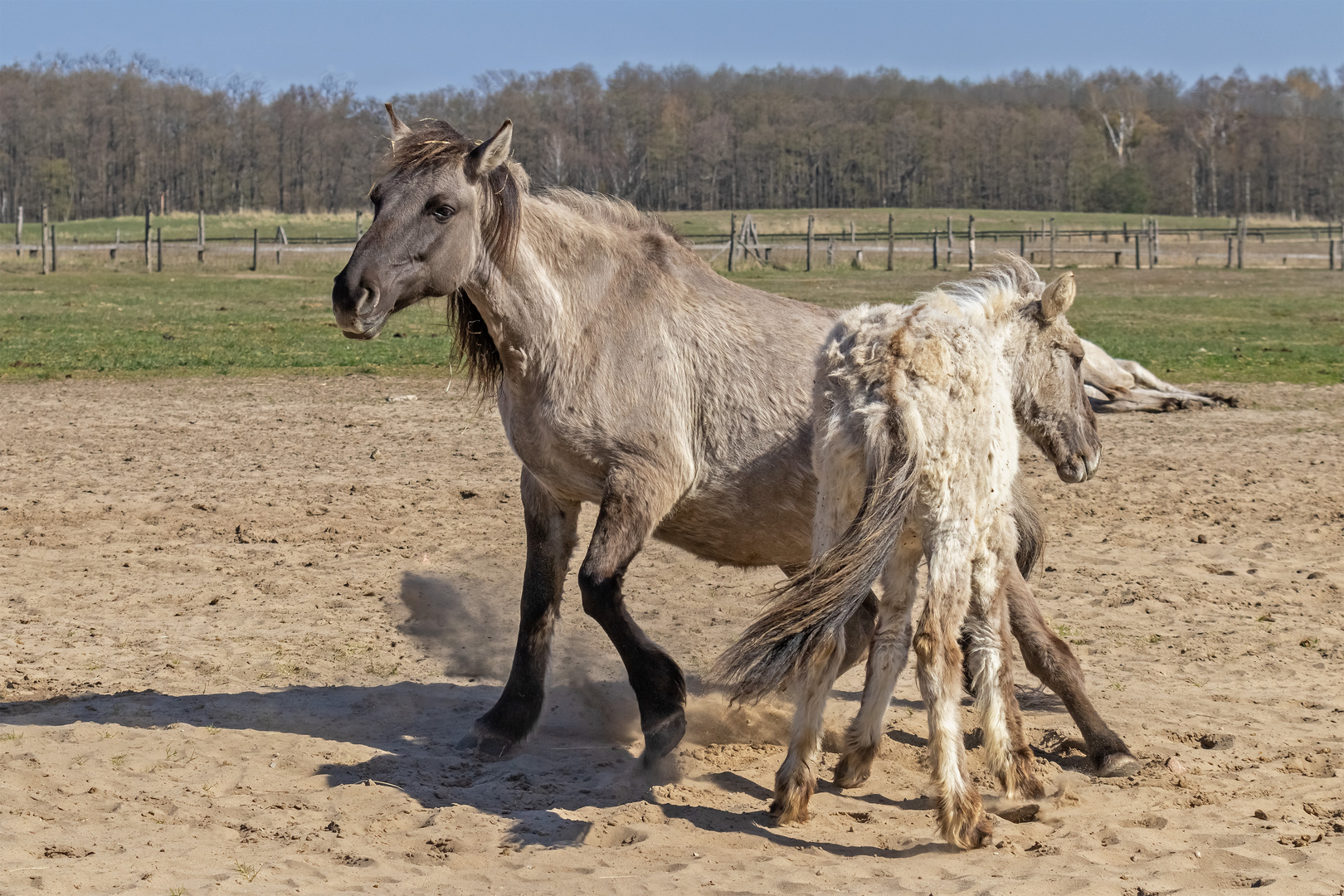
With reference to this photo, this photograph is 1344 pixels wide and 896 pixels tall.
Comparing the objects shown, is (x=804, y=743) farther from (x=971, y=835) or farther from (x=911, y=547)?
(x=911, y=547)

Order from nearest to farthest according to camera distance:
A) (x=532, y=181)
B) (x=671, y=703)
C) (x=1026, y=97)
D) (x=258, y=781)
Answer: (x=258, y=781) < (x=671, y=703) < (x=532, y=181) < (x=1026, y=97)

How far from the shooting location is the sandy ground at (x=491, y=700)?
3.82m

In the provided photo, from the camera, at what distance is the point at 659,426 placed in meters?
4.77

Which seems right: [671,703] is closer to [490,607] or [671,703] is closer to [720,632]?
[720,632]

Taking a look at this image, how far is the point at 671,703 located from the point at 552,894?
1.35 metres

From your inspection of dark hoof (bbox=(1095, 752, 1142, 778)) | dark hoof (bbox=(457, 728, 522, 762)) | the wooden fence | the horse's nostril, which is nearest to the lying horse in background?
dark hoof (bbox=(1095, 752, 1142, 778))

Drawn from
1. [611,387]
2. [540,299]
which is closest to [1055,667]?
[611,387]

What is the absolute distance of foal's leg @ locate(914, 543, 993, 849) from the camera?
3811mm

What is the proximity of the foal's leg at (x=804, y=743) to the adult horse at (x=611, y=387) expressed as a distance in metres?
0.73

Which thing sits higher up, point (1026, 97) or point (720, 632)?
point (1026, 97)

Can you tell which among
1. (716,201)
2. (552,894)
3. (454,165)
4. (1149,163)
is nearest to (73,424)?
(454,165)

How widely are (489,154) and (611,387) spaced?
1044mm

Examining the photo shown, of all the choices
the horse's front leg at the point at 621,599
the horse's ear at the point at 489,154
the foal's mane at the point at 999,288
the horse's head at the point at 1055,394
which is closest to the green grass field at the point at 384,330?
the horse's ear at the point at 489,154

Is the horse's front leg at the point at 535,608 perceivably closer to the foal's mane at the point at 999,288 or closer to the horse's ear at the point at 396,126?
the horse's ear at the point at 396,126
